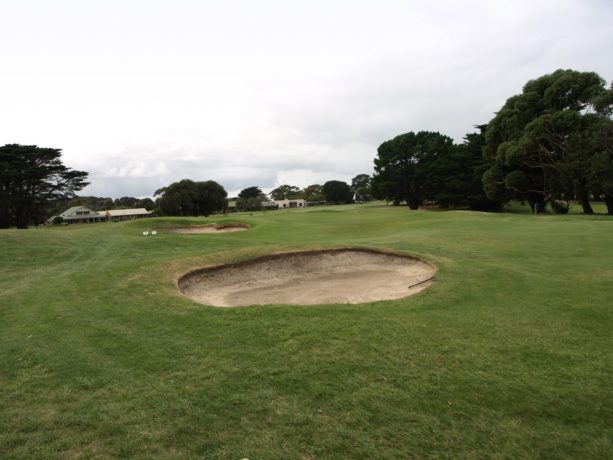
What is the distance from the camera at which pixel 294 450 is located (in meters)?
4.09

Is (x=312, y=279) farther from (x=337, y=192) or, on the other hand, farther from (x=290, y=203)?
(x=290, y=203)

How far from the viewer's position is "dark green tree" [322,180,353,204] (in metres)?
132

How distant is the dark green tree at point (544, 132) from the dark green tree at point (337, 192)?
8295 centimetres

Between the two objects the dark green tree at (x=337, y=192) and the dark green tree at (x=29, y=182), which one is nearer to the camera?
the dark green tree at (x=29, y=182)

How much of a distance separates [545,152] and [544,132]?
3.00 metres

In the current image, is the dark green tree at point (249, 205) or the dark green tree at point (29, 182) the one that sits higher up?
the dark green tree at point (29, 182)

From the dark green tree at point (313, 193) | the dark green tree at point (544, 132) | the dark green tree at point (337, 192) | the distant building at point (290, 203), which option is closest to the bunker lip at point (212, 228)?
the dark green tree at point (544, 132)

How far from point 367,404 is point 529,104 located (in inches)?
1901

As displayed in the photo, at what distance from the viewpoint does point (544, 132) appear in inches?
1565

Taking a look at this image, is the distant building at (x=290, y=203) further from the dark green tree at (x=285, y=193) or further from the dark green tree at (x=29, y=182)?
the dark green tree at (x=29, y=182)

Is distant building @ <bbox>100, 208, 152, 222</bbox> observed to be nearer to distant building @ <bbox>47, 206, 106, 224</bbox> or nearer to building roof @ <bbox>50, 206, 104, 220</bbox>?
distant building @ <bbox>47, 206, 106, 224</bbox>

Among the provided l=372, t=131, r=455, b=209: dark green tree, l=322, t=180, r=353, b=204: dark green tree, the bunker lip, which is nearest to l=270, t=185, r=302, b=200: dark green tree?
l=322, t=180, r=353, b=204: dark green tree

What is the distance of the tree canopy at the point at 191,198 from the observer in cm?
7300

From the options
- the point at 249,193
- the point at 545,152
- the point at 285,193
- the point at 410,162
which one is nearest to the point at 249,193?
the point at 249,193
